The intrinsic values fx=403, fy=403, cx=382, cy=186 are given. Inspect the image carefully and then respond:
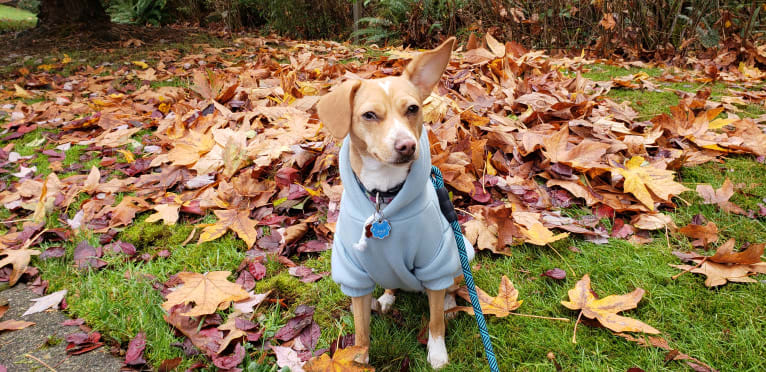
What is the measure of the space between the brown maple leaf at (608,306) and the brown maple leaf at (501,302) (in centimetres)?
23

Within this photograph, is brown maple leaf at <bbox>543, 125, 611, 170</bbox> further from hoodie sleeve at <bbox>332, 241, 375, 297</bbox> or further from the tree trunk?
the tree trunk

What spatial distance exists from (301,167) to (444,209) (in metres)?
1.55

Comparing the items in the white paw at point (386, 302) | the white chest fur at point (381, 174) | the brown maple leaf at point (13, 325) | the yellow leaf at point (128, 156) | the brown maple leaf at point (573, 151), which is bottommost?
the white paw at point (386, 302)

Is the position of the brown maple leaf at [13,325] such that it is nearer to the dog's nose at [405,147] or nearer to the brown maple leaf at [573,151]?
the dog's nose at [405,147]

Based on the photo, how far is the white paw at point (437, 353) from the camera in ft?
6.19

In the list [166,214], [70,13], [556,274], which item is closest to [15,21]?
[70,13]

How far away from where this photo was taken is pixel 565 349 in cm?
186

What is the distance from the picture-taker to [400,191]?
173 cm

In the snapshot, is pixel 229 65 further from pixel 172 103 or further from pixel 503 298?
pixel 503 298

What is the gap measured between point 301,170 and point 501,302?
1.84 metres

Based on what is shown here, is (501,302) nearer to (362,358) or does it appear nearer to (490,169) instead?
(362,358)

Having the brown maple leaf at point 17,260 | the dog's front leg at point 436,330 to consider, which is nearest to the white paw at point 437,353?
the dog's front leg at point 436,330

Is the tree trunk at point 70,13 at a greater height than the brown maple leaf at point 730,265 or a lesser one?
greater

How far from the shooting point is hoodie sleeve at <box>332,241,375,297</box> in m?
1.85
